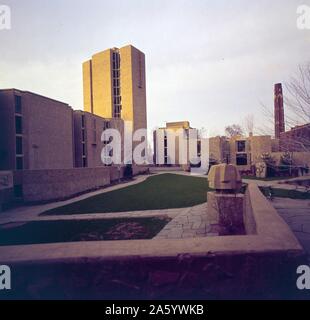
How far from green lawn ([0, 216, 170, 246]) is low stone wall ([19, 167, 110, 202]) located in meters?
4.60

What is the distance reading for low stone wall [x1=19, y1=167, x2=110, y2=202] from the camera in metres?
12.1

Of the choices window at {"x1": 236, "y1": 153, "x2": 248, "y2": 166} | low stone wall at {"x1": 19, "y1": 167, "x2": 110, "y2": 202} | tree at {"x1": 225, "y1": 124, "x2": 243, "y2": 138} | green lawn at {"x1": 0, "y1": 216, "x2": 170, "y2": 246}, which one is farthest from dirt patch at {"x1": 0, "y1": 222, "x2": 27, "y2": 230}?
tree at {"x1": 225, "y1": 124, "x2": 243, "y2": 138}

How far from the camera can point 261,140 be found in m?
31.4

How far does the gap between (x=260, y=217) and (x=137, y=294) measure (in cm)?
239

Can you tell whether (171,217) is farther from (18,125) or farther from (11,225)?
(18,125)

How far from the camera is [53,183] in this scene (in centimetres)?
1283

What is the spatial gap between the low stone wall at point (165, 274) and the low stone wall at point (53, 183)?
11.4 metres

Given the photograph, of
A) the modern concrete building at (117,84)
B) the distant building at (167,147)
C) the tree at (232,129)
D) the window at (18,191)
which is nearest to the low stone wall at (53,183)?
the window at (18,191)

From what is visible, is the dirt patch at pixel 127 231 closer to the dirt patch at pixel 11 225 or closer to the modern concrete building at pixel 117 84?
the dirt patch at pixel 11 225

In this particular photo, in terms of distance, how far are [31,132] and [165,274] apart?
15385 millimetres

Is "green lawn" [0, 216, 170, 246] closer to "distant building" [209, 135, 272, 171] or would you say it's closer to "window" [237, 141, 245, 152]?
"distant building" [209, 135, 272, 171]

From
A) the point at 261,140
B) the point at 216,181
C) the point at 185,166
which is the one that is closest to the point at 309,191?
the point at 216,181
